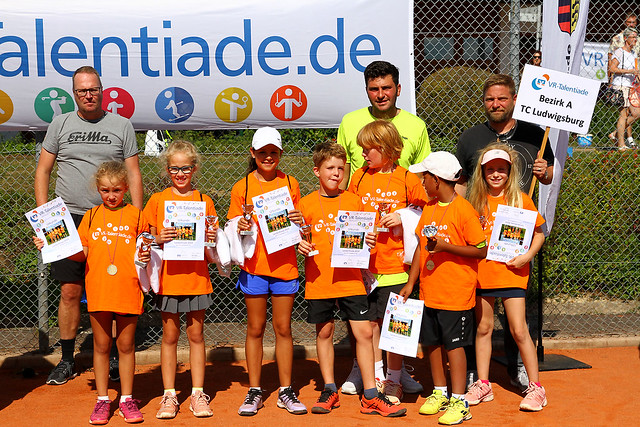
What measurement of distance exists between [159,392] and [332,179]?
2047mm

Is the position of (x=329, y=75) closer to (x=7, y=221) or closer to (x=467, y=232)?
(x=467, y=232)

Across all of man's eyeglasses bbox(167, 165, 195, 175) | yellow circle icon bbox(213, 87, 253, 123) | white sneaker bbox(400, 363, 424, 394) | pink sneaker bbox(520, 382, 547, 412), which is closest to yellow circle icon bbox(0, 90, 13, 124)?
yellow circle icon bbox(213, 87, 253, 123)

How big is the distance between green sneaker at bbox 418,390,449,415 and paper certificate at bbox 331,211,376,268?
39.1 inches

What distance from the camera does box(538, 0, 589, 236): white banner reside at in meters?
5.63

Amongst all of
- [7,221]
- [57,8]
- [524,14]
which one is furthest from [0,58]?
[524,14]

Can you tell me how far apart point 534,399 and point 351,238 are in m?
1.63

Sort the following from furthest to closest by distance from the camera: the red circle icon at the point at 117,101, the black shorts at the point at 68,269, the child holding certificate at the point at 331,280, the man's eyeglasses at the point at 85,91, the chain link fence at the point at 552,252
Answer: the chain link fence at the point at 552,252 < the red circle icon at the point at 117,101 < the black shorts at the point at 68,269 < the man's eyeglasses at the point at 85,91 < the child holding certificate at the point at 331,280

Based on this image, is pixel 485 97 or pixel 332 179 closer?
pixel 332 179

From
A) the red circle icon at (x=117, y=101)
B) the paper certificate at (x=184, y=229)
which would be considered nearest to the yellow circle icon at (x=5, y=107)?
the red circle icon at (x=117, y=101)

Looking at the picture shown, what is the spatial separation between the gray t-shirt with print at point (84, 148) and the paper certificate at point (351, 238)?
5.67 feet

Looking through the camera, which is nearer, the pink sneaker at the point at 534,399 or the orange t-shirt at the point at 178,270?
the orange t-shirt at the point at 178,270

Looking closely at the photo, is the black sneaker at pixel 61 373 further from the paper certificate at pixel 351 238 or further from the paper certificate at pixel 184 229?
the paper certificate at pixel 351 238

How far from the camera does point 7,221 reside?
24.0 ft

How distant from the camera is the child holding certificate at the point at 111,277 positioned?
15.9 ft
